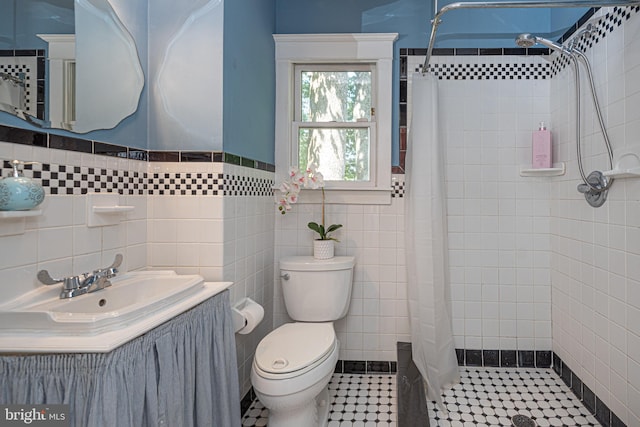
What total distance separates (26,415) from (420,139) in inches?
81.2

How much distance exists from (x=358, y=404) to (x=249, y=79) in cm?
191

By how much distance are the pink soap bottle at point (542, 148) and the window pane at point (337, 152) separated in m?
1.06

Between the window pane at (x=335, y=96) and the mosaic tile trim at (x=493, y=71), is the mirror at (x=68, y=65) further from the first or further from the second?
the mosaic tile trim at (x=493, y=71)

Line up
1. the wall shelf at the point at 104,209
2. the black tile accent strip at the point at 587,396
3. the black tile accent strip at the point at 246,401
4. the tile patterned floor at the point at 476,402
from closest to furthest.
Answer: the wall shelf at the point at 104,209 < the black tile accent strip at the point at 587,396 < the tile patterned floor at the point at 476,402 < the black tile accent strip at the point at 246,401

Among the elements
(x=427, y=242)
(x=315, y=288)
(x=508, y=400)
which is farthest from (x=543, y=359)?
(x=315, y=288)

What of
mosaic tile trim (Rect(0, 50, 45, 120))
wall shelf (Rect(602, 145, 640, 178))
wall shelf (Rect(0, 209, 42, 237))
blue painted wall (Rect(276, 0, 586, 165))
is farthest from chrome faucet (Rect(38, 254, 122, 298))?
wall shelf (Rect(602, 145, 640, 178))

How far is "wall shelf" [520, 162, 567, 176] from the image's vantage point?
6.82 feet

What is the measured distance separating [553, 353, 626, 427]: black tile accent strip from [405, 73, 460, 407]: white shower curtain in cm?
64

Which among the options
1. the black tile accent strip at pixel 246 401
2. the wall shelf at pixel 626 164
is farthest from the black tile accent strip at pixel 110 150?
the wall shelf at pixel 626 164

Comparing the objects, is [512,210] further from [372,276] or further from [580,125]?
[372,276]

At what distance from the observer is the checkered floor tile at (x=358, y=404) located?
1810 mm

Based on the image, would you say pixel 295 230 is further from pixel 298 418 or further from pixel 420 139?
pixel 298 418

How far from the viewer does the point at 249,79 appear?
6.18ft

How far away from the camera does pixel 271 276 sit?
91.2 inches
